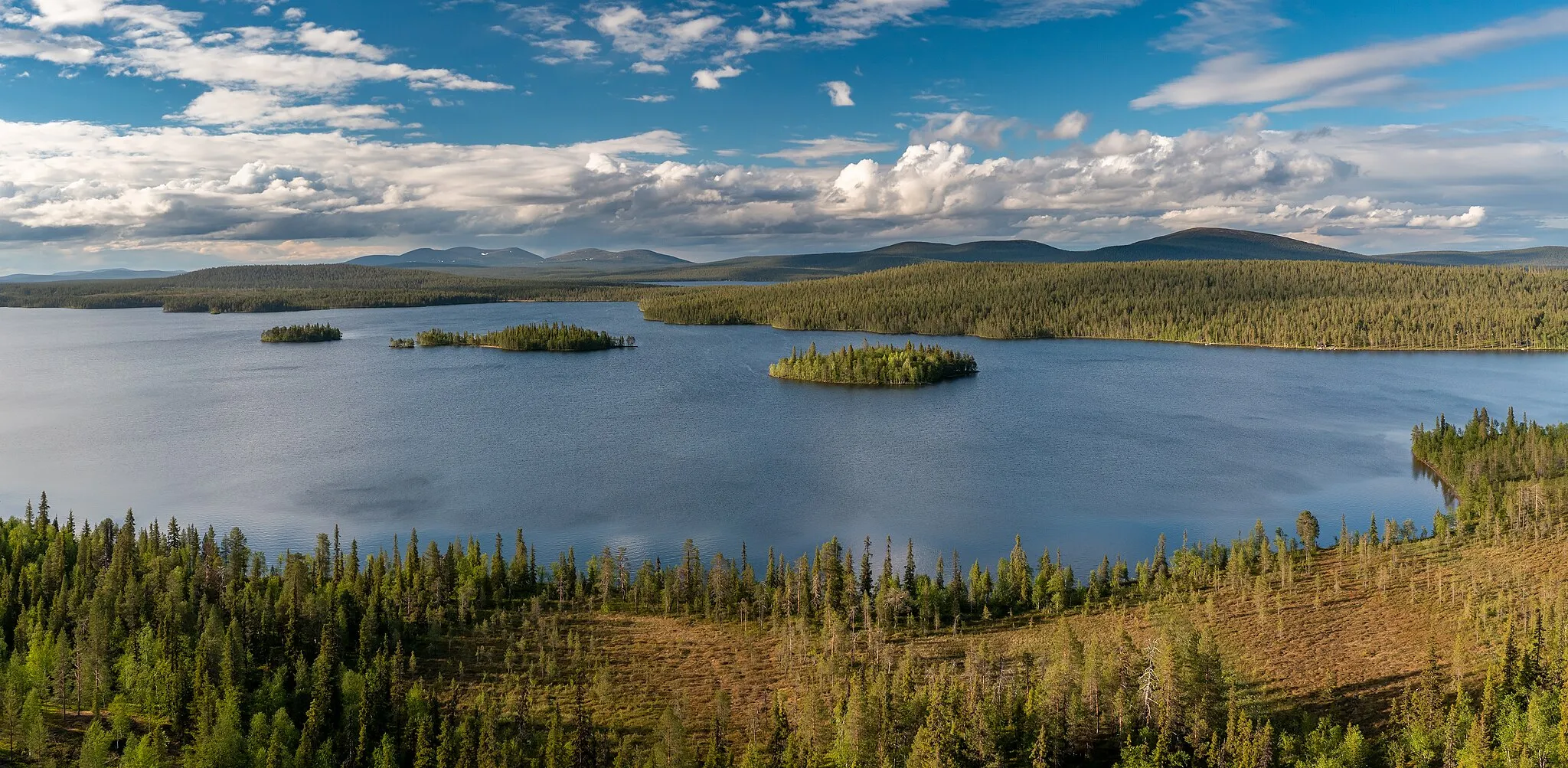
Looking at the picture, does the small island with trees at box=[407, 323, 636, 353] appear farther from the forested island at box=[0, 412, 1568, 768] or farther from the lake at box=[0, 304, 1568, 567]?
the forested island at box=[0, 412, 1568, 768]

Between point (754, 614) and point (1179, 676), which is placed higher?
point (1179, 676)

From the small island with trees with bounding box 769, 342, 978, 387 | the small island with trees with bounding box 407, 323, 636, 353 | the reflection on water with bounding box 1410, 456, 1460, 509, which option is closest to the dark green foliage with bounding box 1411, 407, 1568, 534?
the reflection on water with bounding box 1410, 456, 1460, 509

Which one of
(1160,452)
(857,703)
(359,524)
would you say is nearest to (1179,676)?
(857,703)

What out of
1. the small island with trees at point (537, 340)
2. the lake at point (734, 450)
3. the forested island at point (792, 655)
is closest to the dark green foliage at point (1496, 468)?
the forested island at point (792, 655)

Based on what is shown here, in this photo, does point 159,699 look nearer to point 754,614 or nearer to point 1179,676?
point 754,614

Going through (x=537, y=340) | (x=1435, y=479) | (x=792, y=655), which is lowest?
(x=792, y=655)

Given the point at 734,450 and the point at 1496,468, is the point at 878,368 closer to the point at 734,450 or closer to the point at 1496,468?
the point at 734,450

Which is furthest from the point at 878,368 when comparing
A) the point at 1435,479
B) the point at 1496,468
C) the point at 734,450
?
the point at 1496,468
